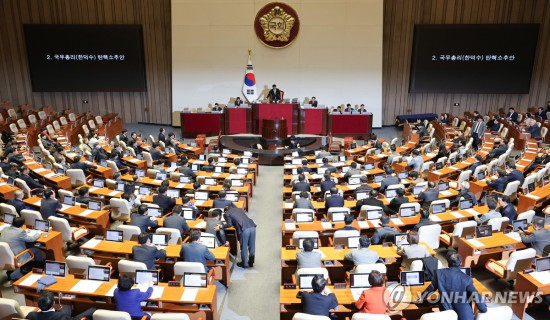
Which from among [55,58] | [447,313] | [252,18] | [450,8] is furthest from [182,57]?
[447,313]

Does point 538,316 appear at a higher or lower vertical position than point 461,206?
lower

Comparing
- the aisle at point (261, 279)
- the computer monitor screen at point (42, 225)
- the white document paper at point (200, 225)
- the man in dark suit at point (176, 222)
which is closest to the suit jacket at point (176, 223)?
the man in dark suit at point (176, 222)

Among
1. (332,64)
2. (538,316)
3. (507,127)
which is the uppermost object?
(332,64)

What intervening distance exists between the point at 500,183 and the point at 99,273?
30.7 ft

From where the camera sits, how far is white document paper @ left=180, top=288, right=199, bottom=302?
19.2 feet

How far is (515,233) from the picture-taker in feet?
25.9

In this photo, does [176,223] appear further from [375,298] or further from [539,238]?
[539,238]

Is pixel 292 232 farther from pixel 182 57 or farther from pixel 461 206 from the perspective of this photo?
pixel 182 57

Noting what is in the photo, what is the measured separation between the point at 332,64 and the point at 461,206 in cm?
1315

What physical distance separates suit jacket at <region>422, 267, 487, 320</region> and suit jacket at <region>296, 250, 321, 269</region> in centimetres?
174

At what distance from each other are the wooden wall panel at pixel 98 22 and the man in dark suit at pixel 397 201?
50.6 ft

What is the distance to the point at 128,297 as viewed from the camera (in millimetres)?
5520

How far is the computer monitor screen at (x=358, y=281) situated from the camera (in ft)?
19.9

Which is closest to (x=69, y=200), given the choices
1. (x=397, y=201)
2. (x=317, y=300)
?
(x=317, y=300)
